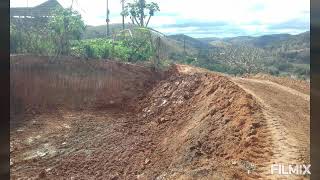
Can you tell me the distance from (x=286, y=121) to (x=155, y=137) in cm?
235

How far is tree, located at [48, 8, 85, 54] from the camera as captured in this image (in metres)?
10.7

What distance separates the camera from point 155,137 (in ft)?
22.9

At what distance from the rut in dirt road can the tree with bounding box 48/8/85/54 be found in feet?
16.8

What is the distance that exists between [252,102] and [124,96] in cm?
434

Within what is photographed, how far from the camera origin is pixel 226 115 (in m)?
6.00

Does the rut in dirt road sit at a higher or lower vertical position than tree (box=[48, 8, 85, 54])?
lower

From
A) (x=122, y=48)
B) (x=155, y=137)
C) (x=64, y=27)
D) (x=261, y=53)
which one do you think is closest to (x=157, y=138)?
(x=155, y=137)

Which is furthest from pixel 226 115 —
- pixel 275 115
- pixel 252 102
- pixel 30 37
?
pixel 30 37

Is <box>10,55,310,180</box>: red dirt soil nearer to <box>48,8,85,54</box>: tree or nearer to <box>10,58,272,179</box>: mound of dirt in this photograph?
<box>10,58,272,179</box>: mound of dirt

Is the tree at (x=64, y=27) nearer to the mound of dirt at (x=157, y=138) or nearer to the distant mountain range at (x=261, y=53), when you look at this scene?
the mound of dirt at (x=157, y=138)

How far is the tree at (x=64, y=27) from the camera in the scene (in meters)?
10.7

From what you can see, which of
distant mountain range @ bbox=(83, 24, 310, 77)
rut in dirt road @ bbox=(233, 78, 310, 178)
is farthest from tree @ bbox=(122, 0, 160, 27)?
rut in dirt road @ bbox=(233, 78, 310, 178)

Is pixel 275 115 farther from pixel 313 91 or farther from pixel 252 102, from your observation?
pixel 313 91

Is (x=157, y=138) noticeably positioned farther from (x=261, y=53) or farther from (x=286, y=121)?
(x=261, y=53)
